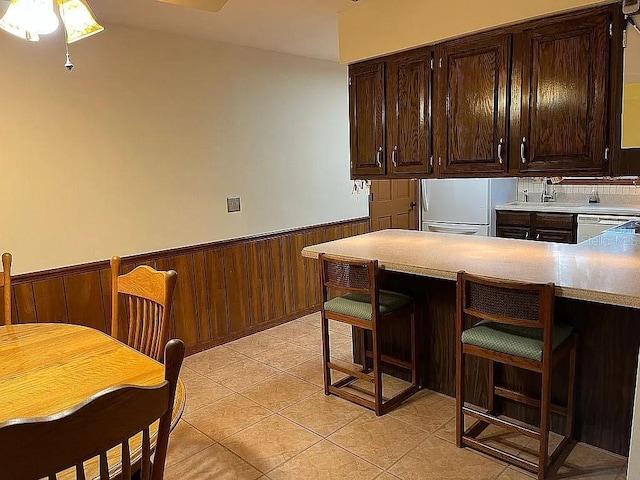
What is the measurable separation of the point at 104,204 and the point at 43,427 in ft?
8.64

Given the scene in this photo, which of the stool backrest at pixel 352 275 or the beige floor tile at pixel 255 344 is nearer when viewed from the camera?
the stool backrest at pixel 352 275

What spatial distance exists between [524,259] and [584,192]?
10.3 feet

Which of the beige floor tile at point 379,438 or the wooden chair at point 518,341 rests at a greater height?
the wooden chair at point 518,341

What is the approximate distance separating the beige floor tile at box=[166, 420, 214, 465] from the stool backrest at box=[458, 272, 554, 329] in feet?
5.05

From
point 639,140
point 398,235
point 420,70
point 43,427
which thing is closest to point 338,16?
point 420,70

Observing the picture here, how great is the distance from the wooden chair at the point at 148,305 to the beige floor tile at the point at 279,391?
106 cm

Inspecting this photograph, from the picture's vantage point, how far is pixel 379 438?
2516 millimetres

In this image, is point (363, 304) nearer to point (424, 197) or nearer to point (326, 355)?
point (326, 355)

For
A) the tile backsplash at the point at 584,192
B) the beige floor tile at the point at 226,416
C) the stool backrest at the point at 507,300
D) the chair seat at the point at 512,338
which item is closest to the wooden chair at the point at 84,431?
the stool backrest at the point at 507,300

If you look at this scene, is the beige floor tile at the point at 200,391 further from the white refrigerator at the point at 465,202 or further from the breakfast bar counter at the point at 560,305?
the white refrigerator at the point at 465,202

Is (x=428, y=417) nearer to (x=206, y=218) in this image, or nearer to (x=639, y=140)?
(x=639, y=140)

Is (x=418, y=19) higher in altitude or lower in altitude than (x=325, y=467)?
higher

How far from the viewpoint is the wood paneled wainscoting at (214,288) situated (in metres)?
3.01

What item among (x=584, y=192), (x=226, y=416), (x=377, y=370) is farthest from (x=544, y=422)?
(x=584, y=192)
